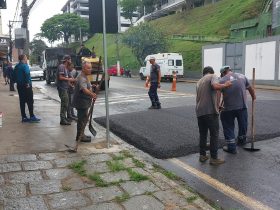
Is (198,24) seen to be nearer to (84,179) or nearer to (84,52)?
(84,52)

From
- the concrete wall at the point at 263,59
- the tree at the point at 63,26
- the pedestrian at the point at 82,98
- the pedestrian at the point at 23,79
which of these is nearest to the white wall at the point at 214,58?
the concrete wall at the point at 263,59

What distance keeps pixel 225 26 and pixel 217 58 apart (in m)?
21.0

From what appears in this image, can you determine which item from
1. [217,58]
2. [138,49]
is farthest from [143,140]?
[138,49]

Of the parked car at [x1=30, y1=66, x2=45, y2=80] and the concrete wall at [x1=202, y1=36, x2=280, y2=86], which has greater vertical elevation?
the concrete wall at [x1=202, y1=36, x2=280, y2=86]

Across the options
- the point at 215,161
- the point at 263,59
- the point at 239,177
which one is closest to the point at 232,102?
the point at 215,161

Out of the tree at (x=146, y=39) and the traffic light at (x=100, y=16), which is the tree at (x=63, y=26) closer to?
the tree at (x=146, y=39)

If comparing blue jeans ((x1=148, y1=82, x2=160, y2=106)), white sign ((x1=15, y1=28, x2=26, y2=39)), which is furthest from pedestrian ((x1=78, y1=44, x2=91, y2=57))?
blue jeans ((x1=148, y1=82, x2=160, y2=106))

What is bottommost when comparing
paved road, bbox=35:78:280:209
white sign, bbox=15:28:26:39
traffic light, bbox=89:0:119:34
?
paved road, bbox=35:78:280:209

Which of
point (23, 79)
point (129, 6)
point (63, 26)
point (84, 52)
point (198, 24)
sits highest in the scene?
point (129, 6)

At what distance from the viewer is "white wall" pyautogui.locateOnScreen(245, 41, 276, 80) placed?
2630 cm

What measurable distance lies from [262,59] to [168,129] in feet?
67.8

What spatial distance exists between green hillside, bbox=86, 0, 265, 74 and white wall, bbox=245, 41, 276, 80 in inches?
416

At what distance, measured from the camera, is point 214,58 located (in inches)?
1287

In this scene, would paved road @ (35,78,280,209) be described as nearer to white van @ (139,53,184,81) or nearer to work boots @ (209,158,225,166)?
work boots @ (209,158,225,166)
